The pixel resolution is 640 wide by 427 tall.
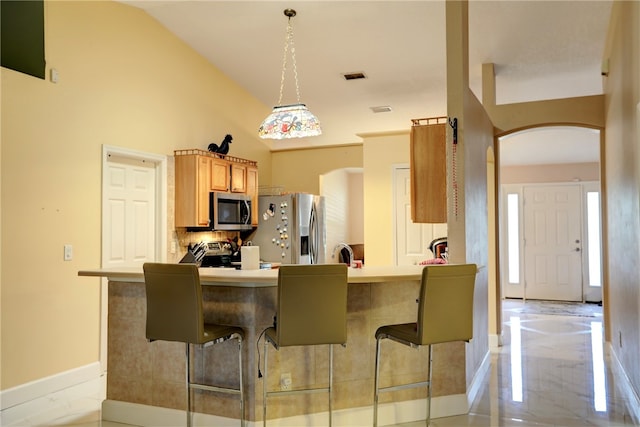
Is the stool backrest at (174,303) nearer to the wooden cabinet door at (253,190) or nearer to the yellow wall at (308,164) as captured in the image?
the wooden cabinet door at (253,190)

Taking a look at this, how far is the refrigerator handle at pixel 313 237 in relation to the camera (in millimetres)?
6491

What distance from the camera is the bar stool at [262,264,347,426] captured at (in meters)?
2.50

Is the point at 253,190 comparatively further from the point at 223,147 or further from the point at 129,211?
the point at 129,211

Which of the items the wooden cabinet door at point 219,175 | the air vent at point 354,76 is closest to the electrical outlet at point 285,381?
the wooden cabinet door at point 219,175

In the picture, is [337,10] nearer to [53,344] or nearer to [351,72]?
[351,72]

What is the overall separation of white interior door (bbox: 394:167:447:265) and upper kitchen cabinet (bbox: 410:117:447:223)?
2.17 meters

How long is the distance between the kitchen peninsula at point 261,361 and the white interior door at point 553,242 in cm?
598

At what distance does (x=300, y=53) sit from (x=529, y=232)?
551cm

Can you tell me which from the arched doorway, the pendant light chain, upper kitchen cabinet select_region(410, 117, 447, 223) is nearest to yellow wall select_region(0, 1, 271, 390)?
the pendant light chain

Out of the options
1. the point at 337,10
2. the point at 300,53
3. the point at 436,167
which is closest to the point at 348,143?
the point at 300,53

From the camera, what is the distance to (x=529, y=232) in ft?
28.2

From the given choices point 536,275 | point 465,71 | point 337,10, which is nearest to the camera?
point 465,71

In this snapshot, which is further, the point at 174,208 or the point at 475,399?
the point at 174,208

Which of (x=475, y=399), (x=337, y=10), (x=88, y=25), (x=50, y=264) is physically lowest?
(x=475, y=399)
